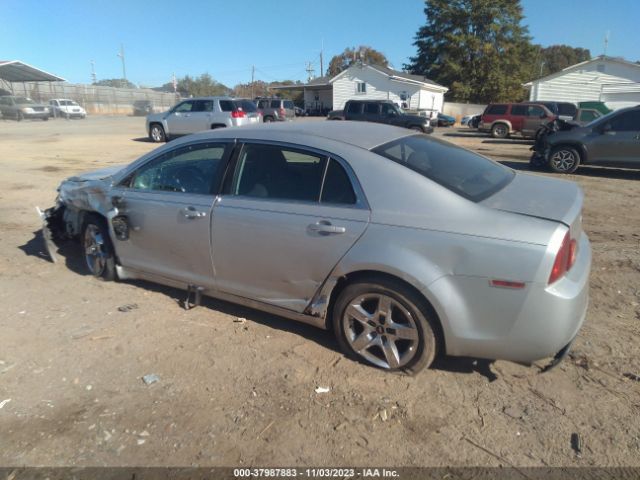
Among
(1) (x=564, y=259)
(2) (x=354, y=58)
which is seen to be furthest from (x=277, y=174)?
(2) (x=354, y=58)

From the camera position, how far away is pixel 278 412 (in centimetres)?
278

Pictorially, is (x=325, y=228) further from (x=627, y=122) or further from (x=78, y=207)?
(x=627, y=122)

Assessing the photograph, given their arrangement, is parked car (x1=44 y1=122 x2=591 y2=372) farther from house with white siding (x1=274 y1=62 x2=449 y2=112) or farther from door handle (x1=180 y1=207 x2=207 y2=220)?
house with white siding (x1=274 y1=62 x2=449 y2=112)

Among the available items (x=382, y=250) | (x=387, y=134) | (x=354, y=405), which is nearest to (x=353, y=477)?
(x=354, y=405)

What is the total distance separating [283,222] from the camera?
322 centimetres

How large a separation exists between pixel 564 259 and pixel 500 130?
2343 centimetres

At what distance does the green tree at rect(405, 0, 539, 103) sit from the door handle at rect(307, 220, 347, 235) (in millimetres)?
49675

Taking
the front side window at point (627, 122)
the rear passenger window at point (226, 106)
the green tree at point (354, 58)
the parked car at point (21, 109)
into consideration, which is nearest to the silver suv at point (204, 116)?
the rear passenger window at point (226, 106)

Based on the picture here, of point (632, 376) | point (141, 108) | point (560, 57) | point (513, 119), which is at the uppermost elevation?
point (560, 57)

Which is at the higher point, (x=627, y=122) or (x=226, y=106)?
(x=226, y=106)

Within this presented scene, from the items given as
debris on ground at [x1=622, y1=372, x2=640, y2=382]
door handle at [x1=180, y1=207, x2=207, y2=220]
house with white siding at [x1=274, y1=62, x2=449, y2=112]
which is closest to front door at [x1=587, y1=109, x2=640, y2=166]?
debris on ground at [x1=622, y1=372, x2=640, y2=382]

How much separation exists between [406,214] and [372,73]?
147ft

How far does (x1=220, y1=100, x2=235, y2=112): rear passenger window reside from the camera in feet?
58.5

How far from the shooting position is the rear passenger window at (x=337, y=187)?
306 cm
